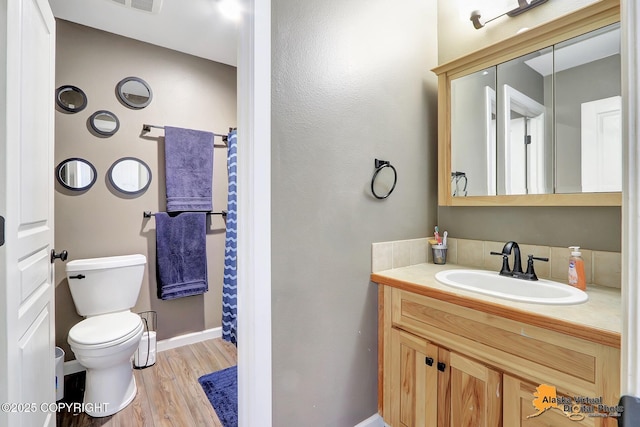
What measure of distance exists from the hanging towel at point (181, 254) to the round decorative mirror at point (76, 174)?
50 centimetres

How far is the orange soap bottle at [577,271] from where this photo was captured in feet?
3.90

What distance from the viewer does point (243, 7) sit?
3.75 feet

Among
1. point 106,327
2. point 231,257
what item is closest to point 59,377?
point 106,327

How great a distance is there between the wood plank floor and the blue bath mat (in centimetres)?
3

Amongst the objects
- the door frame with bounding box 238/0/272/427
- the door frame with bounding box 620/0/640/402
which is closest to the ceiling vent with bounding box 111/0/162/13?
the door frame with bounding box 238/0/272/427

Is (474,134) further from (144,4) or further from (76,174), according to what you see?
(76,174)

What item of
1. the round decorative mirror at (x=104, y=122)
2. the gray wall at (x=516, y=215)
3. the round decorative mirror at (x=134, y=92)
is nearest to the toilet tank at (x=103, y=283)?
the round decorative mirror at (x=104, y=122)

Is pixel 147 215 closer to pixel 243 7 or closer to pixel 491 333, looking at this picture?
pixel 243 7

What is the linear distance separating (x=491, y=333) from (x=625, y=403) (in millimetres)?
707

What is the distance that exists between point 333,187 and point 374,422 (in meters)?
1.19

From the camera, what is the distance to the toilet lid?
1.61 metres

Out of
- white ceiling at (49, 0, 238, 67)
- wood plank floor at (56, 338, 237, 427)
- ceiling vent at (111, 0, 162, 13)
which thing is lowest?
Result: wood plank floor at (56, 338, 237, 427)

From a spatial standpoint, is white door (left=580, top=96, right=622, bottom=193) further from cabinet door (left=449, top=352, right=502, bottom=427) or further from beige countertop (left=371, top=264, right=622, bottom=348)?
cabinet door (left=449, top=352, right=502, bottom=427)

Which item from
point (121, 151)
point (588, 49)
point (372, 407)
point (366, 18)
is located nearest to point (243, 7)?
point (366, 18)
